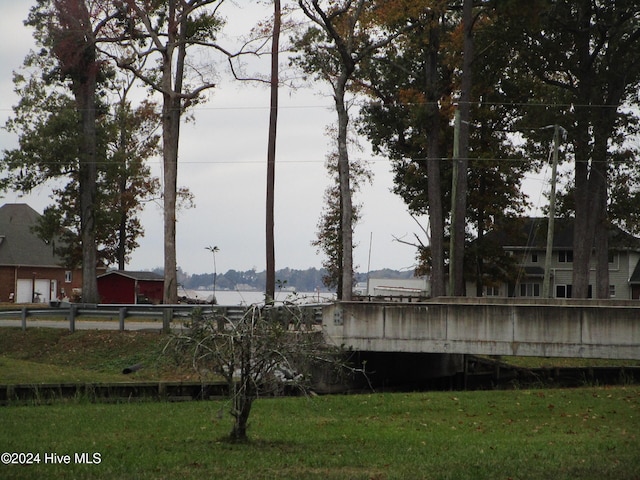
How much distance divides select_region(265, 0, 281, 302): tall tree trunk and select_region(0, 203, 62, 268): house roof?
39.8m

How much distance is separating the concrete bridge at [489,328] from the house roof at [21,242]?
2007 inches

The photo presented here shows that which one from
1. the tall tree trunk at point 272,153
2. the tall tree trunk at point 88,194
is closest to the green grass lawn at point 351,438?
the tall tree trunk at point 272,153

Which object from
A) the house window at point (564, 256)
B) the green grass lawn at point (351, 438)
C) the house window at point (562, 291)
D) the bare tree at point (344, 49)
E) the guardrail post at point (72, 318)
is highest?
the bare tree at point (344, 49)

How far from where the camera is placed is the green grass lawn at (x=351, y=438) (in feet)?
43.2

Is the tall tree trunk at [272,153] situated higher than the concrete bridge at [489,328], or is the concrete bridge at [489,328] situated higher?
the tall tree trunk at [272,153]

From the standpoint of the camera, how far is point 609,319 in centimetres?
2630

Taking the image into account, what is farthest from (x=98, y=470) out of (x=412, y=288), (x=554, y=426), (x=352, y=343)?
(x=412, y=288)

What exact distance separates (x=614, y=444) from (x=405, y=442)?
3.34 meters

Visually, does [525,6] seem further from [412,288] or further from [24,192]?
[412,288]

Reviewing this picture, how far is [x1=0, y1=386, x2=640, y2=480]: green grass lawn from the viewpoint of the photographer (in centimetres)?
1316

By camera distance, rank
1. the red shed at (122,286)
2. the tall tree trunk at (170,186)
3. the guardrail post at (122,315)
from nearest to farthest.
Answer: the guardrail post at (122,315)
the tall tree trunk at (170,186)
the red shed at (122,286)

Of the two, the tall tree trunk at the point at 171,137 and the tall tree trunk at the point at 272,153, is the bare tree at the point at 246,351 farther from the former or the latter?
the tall tree trunk at the point at 171,137

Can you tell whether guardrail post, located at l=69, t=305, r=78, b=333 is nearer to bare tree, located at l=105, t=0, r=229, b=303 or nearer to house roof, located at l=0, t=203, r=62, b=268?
bare tree, located at l=105, t=0, r=229, b=303

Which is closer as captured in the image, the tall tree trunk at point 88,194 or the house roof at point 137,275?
the tall tree trunk at point 88,194
